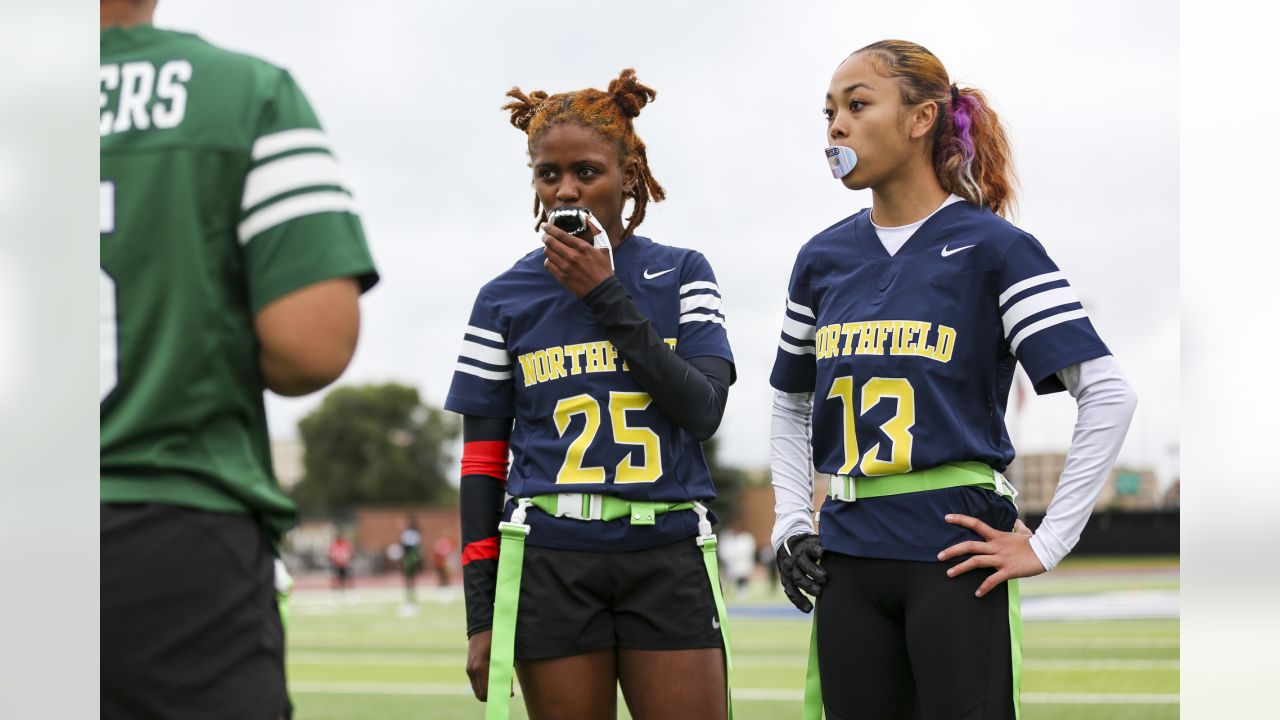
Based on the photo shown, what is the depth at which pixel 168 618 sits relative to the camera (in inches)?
69.1

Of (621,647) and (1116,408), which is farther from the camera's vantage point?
(621,647)

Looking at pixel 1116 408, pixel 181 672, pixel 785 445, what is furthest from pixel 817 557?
pixel 181 672

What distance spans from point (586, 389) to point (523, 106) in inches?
32.8

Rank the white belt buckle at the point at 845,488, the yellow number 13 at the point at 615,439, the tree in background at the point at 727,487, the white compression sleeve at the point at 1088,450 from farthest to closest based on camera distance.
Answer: the tree in background at the point at 727,487
the yellow number 13 at the point at 615,439
the white belt buckle at the point at 845,488
the white compression sleeve at the point at 1088,450

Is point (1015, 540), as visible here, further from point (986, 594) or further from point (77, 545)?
point (77, 545)

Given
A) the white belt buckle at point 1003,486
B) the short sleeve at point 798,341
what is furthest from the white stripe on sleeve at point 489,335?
the white belt buckle at point 1003,486

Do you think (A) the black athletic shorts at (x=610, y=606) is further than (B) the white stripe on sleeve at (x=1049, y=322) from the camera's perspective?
Yes

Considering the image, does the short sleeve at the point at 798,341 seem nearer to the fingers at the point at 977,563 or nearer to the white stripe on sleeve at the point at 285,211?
the fingers at the point at 977,563

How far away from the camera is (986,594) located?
2.80 m

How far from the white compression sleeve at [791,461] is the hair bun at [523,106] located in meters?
0.98

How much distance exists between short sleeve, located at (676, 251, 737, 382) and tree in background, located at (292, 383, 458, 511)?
70.3 meters

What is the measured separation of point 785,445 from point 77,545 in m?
1.89

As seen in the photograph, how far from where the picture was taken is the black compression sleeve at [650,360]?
295cm

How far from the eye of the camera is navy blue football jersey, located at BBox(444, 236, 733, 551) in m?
3.06
